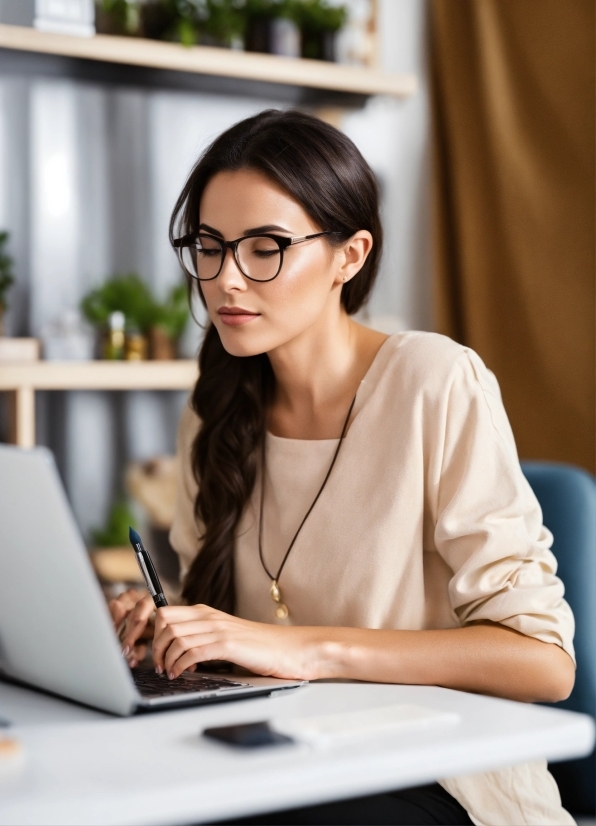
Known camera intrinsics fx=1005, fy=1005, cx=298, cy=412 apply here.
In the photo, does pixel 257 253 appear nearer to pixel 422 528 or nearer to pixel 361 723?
pixel 422 528

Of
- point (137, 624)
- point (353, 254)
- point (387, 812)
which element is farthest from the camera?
point (353, 254)

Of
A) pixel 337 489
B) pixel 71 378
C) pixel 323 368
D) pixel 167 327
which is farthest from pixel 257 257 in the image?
pixel 167 327

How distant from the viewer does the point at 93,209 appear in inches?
110

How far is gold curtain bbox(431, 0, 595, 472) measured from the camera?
2555 millimetres

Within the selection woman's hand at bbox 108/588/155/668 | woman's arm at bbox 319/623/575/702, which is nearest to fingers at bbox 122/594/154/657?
woman's hand at bbox 108/588/155/668

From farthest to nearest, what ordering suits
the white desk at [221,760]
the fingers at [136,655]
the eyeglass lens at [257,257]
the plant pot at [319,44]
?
1. the plant pot at [319,44]
2. the eyeglass lens at [257,257]
3. the fingers at [136,655]
4. the white desk at [221,760]

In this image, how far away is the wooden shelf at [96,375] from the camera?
2.48 m

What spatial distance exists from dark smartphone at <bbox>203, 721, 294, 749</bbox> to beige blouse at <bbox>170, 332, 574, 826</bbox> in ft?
1.49

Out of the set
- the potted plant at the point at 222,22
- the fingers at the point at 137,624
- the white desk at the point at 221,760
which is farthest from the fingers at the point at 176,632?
the potted plant at the point at 222,22

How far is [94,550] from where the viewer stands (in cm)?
274

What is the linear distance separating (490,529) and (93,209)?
1.92 m

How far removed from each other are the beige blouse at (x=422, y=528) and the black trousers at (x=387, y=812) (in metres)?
0.02

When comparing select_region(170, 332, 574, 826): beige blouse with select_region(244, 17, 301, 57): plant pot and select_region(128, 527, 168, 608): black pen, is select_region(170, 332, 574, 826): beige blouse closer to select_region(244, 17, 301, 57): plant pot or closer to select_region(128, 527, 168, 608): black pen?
select_region(128, 527, 168, 608): black pen

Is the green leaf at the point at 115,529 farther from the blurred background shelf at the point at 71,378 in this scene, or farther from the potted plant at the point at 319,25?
the potted plant at the point at 319,25
